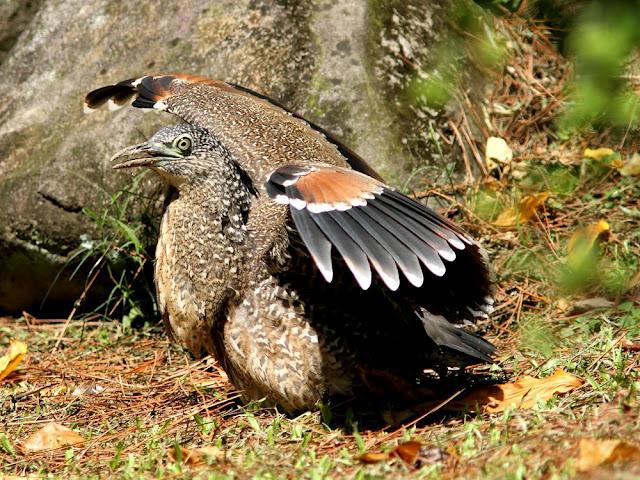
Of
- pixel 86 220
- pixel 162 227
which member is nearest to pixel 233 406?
pixel 162 227

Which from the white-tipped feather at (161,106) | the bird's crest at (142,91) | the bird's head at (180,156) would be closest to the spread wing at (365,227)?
the bird's head at (180,156)

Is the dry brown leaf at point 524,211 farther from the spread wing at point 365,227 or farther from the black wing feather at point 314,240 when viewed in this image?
the black wing feather at point 314,240

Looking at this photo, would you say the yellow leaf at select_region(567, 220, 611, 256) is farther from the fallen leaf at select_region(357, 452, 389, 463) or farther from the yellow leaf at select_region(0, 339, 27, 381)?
the yellow leaf at select_region(0, 339, 27, 381)

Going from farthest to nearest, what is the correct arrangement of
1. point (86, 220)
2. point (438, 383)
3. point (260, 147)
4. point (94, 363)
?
1. point (86, 220)
2. point (94, 363)
3. point (260, 147)
4. point (438, 383)

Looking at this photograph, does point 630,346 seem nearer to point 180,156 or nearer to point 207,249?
point 207,249

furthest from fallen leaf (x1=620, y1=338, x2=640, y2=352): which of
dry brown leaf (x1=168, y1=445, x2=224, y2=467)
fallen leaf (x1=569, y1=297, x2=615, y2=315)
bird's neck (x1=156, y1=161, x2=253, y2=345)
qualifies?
dry brown leaf (x1=168, y1=445, x2=224, y2=467)

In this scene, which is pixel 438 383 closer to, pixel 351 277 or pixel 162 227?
pixel 351 277

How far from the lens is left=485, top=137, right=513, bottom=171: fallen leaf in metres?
5.09

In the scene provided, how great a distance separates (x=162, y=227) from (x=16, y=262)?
1.81m

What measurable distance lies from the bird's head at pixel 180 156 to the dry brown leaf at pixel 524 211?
180 cm

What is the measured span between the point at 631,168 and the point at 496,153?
0.70m

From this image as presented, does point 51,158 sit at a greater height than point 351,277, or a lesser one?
lesser

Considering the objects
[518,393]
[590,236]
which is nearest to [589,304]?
[590,236]

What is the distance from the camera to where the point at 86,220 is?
508cm
